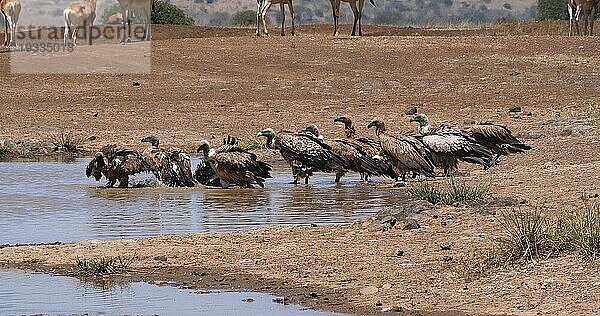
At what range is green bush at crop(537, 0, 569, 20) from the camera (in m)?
56.2

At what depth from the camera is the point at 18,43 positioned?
33125 mm

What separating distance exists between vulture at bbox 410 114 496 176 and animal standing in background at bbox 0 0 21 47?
18894 mm

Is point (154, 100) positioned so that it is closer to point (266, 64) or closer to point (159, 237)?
point (266, 64)

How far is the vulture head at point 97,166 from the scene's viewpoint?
582 inches

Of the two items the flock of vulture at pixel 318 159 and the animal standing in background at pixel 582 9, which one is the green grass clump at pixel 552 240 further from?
the animal standing in background at pixel 582 9

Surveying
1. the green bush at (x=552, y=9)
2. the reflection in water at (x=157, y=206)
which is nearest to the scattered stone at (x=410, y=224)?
the reflection in water at (x=157, y=206)

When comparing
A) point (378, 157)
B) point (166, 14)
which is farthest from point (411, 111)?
point (166, 14)

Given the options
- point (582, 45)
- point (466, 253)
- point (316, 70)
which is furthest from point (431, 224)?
point (582, 45)

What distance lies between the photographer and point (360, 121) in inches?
824

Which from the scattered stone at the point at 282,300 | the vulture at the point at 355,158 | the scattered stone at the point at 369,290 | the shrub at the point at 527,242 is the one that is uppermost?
the shrub at the point at 527,242

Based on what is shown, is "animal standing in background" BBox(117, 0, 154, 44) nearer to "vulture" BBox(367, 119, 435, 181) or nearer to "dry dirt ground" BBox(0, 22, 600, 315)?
"dry dirt ground" BBox(0, 22, 600, 315)

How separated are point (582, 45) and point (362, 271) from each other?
882 inches

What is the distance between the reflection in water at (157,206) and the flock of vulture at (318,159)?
0.20 meters

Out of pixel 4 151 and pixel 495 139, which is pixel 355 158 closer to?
pixel 495 139
